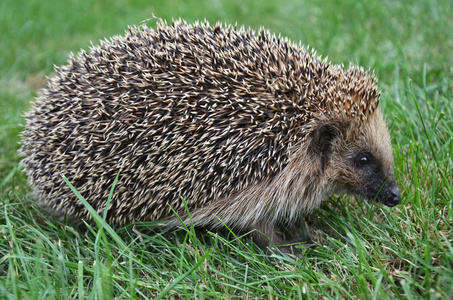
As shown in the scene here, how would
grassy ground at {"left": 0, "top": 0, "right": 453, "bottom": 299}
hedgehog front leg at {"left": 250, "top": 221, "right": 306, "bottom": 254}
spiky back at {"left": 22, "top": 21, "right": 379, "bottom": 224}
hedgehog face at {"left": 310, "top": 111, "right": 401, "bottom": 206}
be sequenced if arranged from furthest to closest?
1. hedgehog front leg at {"left": 250, "top": 221, "right": 306, "bottom": 254}
2. hedgehog face at {"left": 310, "top": 111, "right": 401, "bottom": 206}
3. spiky back at {"left": 22, "top": 21, "right": 379, "bottom": 224}
4. grassy ground at {"left": 0, "top": 0, "right": 453, "bottom": 299}

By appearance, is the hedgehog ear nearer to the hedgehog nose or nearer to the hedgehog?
the hedgehog

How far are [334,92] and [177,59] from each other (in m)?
1.41

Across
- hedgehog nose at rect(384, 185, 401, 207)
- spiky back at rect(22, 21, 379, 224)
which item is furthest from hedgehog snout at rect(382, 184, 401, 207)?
spiky back at rect(22, 21, 379, 224)

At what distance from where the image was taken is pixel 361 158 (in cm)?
397

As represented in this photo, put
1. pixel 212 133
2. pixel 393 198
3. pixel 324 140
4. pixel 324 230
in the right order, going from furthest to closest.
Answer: pixel 324 230 < pixel 324 140 < pixel 393 198 < pixel 212 133

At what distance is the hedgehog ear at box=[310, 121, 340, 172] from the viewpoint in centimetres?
380

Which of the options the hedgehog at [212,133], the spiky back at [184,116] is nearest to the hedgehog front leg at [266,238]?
the hedgehog at [212,133]

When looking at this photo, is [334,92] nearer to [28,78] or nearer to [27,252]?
[27,252]

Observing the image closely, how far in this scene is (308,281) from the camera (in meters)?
3.09

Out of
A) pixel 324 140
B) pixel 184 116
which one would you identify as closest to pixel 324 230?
pixel 324 140

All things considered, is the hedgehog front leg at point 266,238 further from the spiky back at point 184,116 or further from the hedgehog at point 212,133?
the spiky back at point 184,116

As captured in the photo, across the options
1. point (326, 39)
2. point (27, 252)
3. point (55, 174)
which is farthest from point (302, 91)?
point (326, 39)

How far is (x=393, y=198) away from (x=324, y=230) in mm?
705

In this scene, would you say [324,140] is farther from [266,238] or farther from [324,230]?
[266,238]
